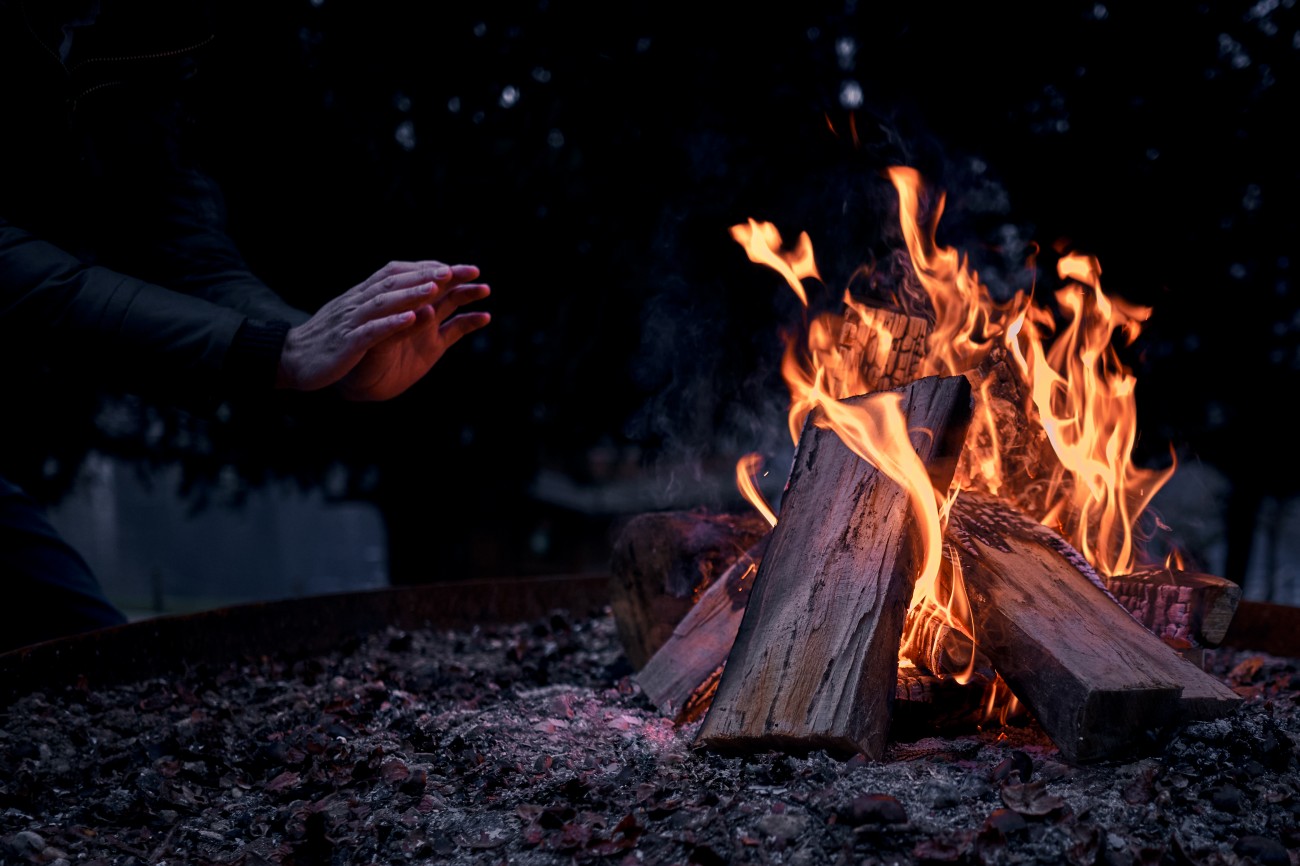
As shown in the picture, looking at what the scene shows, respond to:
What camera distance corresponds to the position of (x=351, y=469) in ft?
17.6

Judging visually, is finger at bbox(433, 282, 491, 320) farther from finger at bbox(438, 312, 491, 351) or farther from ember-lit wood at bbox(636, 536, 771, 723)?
ember-lit wood at bbox(636, 536, 771, 723)

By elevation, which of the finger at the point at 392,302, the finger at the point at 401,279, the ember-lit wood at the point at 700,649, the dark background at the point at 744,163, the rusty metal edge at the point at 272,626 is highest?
the dark background at the point at 744,163

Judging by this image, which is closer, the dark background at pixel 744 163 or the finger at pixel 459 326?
the finger at pixel 459 326

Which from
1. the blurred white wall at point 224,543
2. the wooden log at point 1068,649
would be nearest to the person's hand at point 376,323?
the wooden log at point 1068,649

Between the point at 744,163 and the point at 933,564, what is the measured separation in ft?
9.13

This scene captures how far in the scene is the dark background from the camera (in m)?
4.43

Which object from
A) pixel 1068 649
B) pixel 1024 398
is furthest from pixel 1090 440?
pixel 1068 649

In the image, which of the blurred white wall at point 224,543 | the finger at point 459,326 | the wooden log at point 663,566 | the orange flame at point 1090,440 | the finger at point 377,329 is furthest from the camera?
the blurred white wall at point 224,543

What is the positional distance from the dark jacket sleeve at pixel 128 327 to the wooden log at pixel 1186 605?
249cm

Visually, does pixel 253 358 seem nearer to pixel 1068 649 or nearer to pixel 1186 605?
pixel 1068 649

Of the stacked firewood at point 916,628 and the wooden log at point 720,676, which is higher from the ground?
the stacked firewood at point 916,628

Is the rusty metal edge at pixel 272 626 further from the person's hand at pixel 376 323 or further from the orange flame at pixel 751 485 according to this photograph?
the person's hand at pixel 376 323

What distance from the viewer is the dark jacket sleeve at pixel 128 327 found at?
7.48ft

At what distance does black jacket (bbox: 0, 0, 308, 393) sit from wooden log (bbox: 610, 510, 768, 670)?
1.28m
